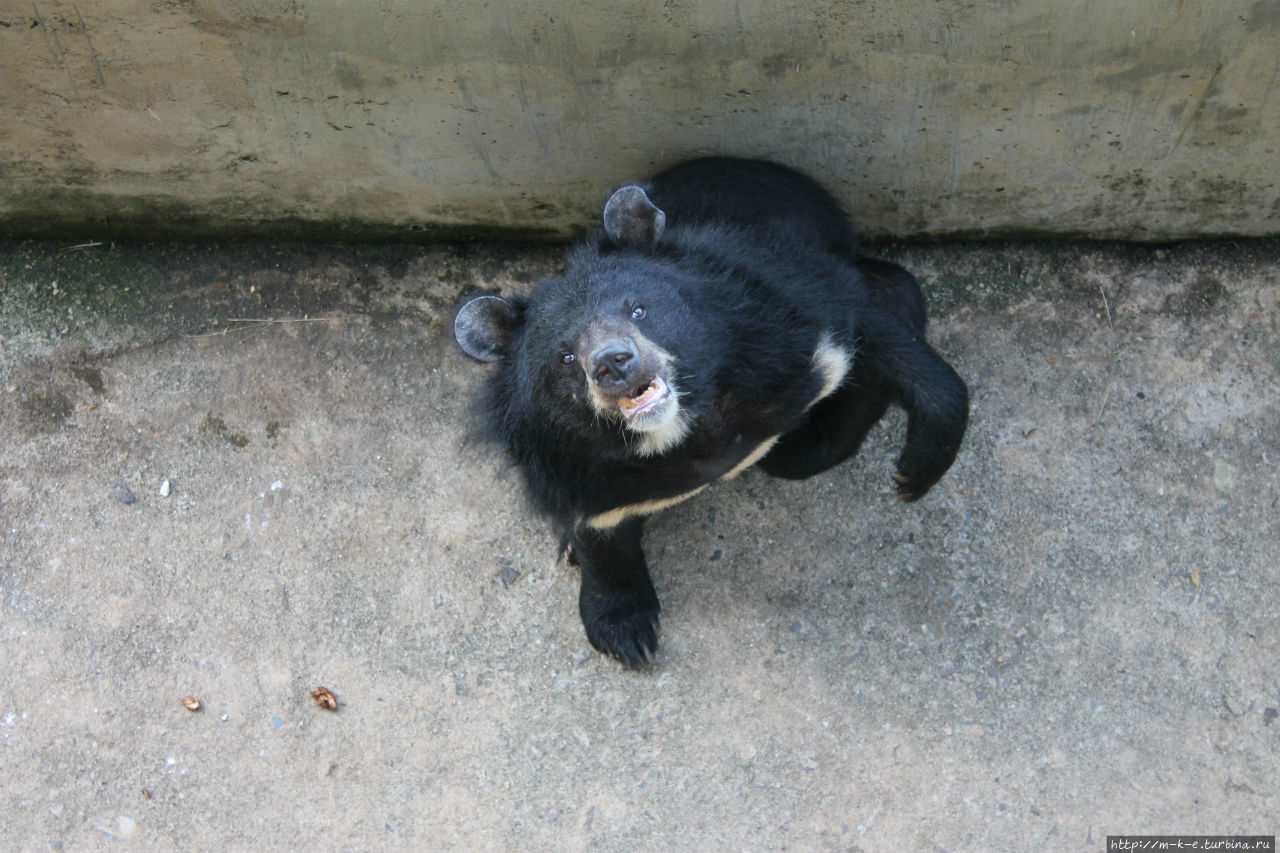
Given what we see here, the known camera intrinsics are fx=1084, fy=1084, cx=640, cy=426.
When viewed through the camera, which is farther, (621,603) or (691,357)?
(621,603)

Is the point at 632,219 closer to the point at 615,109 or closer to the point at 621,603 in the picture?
the point at 615,109

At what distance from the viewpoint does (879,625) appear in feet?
12.1

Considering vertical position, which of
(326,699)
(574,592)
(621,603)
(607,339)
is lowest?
(326,699)

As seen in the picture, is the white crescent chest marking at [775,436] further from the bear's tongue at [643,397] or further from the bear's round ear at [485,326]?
the bear's round ear at [485,326]

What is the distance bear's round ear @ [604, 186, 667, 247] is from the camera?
9.57ft

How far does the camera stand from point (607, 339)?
2670mm

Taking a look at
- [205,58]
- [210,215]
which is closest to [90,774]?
[210,215]

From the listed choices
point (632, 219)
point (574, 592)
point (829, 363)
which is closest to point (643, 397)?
point (632, 219)

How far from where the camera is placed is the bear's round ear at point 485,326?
9.68 ft

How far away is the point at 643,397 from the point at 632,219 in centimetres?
59

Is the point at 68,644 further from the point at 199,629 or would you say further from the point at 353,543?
the point at 353,543

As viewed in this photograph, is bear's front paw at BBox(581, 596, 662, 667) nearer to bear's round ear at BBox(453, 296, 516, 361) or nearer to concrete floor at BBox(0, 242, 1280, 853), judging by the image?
concrete floor at BBox(0, 242, 1280, 853)

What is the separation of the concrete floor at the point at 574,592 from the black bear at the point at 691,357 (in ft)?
1.55

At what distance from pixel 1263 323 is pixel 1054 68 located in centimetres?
133
